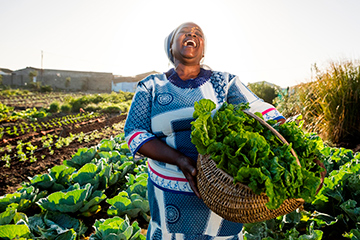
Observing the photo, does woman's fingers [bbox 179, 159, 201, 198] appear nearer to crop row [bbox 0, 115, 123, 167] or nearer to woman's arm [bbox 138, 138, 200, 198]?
woman's arm [bbox 138, 138, 200, 198]

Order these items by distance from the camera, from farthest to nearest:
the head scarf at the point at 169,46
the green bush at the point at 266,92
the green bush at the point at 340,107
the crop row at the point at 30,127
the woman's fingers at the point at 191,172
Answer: the green bush at the point at 266,92
the crop row at the point at 30,127
the green bush at the point at 340,107
the head scarf at the point at 169,46
the woman's fingers at the point at 191,172

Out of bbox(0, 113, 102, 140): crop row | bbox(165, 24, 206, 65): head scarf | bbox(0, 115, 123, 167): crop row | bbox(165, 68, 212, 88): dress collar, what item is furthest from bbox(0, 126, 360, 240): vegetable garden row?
bbox(0, 113, 102, 140): crop row

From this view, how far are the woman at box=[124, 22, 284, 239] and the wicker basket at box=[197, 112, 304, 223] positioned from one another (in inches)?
9.0

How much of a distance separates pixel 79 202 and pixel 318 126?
444cm

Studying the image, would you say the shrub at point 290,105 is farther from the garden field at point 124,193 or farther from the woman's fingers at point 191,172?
the woman's fingers at point 191,172

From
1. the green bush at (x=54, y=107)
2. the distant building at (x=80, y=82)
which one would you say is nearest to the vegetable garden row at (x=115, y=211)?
the green bush at (x=54, y=107)

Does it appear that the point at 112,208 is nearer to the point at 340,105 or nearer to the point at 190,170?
the point at 190,170

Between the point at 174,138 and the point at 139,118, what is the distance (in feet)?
0.68

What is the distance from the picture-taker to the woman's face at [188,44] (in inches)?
A: 55.2

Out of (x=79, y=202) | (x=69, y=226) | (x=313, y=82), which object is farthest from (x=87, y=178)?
(x=313, y=82)

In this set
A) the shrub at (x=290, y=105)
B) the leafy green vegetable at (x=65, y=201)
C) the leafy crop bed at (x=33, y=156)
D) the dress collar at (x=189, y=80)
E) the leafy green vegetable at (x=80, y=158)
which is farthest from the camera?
the shrub at (x=290, y=105)

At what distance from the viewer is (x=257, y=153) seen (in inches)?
38.4

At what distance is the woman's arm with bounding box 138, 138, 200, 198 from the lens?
3.61ft

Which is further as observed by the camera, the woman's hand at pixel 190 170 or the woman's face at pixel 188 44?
the woman's face at pixel 188 44
